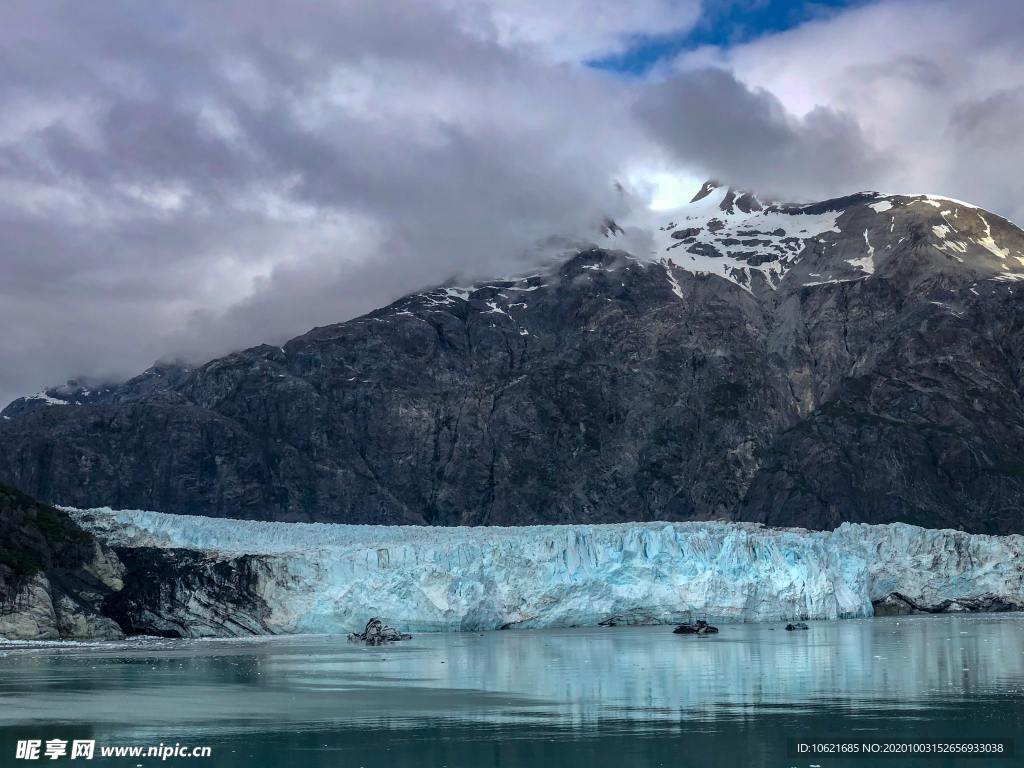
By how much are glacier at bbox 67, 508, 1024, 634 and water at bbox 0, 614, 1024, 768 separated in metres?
12.9

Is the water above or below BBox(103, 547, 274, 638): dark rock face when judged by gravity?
below

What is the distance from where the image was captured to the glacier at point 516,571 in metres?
69.0

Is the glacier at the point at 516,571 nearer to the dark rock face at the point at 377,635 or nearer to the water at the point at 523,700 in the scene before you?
the dark rock face at the point at 377,635

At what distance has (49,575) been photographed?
6234 cm

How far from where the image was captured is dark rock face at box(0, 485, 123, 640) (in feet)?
197

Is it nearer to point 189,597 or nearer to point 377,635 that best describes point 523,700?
point 377,635

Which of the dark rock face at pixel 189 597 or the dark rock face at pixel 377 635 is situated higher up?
the dark rock face at pixel 189 597

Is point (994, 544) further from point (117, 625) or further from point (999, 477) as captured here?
point (999, 477)

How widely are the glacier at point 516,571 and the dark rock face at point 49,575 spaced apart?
353cm

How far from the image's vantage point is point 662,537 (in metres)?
74.9

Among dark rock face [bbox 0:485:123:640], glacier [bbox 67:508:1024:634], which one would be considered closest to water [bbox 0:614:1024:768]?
dark rock face [bbox 0:485:123:640]

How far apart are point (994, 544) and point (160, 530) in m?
54.4

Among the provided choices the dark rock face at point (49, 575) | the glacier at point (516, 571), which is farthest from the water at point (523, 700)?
the glacier at point (516, 571)

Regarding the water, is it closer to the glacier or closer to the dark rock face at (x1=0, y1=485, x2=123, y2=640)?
the dark rock face at (x1=0, y1=485, x2=123, y2=640)
